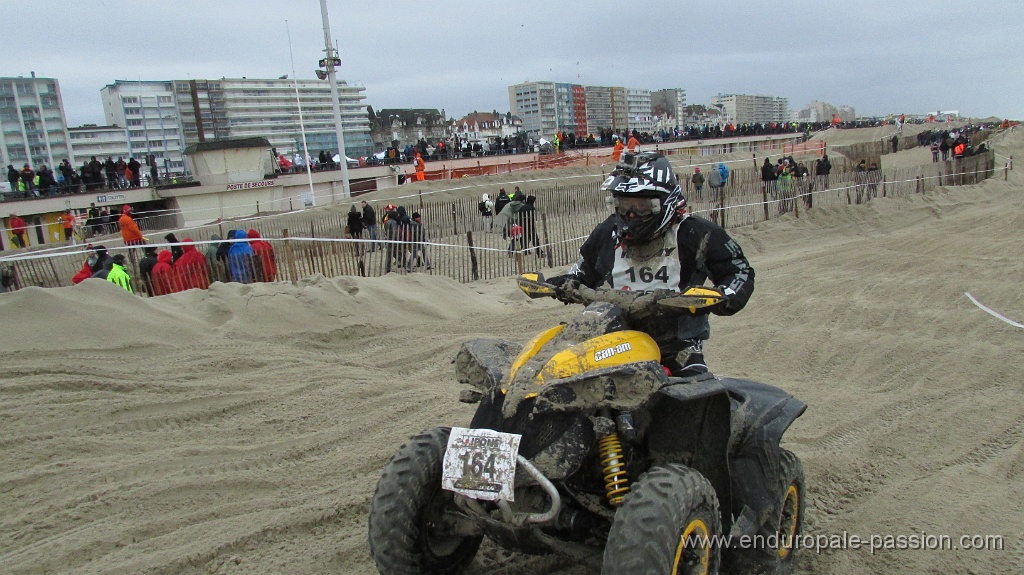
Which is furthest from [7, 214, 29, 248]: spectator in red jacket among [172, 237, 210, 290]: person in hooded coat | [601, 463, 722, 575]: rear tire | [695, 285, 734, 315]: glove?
[601, 463, 722, 575]: rear tire

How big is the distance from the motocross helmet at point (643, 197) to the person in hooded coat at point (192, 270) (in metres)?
8.72

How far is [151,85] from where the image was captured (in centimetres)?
5559

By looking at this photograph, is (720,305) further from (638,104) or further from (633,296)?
(638,104)

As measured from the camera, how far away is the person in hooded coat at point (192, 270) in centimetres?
1061

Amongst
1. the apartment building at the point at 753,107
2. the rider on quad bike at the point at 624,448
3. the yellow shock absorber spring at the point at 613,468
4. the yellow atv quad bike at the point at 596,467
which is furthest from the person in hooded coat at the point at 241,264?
the apartment building at the point at 753,107

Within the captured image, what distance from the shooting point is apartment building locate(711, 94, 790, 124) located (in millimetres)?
141625

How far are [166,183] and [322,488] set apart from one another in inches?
1043

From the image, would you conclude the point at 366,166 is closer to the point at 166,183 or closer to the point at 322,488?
the point at 166,183

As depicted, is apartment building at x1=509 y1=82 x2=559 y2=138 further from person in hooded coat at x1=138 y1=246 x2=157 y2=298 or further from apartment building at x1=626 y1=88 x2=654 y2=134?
person in hooded coat at x1=138 y1=246 x2=157 y2=298

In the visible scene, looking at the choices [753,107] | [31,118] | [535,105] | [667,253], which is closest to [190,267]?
[667,253]

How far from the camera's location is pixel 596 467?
9.98 ft

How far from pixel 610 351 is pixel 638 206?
3.05ft

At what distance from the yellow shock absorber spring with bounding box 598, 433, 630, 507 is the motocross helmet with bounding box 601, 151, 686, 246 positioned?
127 cm

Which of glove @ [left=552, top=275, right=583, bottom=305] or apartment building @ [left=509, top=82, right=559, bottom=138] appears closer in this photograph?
glove @ [left=552, top=275, right=583, bottom=305]
